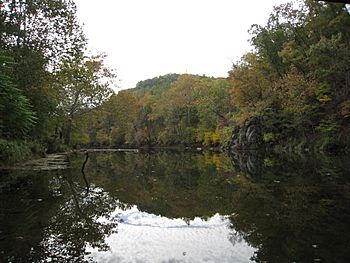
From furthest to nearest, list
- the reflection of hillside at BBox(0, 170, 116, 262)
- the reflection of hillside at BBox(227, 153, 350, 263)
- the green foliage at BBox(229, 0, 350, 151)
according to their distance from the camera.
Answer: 1. the green foliage at BBox(229, 0, 350, 151)
2. the reflection of hillside at BBox(0, 170, 116, 262)
3. the reflection of hillside at BBox(227, 153, 350, 263)

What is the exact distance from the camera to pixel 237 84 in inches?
1661

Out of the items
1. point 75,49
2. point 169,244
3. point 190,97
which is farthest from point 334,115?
point 190,97

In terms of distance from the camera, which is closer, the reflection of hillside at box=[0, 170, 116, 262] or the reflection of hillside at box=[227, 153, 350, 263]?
the reflection of hillside at box=[227, 153, 350, 263]

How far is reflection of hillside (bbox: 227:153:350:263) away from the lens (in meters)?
4.23

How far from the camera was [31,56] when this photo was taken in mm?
19141

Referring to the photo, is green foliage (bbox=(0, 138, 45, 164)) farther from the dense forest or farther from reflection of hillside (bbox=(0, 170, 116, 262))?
reflection of hillside (bbox=(0, 170, 116, 262))

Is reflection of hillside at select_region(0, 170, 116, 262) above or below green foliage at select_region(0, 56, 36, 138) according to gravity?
below

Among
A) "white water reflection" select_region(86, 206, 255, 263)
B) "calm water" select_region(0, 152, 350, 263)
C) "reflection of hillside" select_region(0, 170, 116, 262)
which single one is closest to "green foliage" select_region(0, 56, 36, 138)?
"calm water" select_region(0, 152, 350, 263)

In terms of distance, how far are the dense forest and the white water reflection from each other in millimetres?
10317

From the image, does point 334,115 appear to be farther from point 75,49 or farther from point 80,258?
point 80,258

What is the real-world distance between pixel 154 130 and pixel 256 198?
225 feet

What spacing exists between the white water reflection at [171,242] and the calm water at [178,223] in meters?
0.01

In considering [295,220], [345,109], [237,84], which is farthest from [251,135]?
[295,220]

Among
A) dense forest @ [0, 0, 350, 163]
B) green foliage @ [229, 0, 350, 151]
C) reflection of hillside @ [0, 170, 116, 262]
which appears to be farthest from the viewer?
green foliage @ [229, 0, 350, 151]
